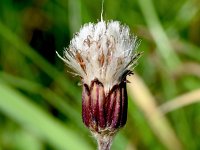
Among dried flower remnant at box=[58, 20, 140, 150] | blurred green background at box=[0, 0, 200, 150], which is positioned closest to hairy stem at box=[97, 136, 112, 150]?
Answer: dried flower remnant at box=[58, 20, 140, 150]

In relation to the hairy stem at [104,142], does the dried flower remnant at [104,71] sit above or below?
above

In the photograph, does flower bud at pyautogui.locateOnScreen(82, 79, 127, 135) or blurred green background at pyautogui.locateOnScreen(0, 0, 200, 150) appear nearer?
flower bud at pyautogui.locateOnScreen(82, 79, 127, 135)

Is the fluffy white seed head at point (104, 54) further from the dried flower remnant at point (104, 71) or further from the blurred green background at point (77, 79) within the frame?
the blurred green background at point (77, 79)

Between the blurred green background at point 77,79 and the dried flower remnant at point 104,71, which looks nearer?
the dried flower remnant at point 104,71

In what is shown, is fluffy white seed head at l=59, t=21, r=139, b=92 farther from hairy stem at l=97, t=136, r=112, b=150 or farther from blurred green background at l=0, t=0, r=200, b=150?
blurred green background at l=0, t=0, r=200, b=150

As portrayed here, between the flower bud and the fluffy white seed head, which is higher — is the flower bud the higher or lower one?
the lower one

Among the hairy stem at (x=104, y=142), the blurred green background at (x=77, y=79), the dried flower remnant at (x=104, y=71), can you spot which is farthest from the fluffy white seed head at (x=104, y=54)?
the blurred green background at (x=77, y=79)

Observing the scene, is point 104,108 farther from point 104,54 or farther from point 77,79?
point 77,79

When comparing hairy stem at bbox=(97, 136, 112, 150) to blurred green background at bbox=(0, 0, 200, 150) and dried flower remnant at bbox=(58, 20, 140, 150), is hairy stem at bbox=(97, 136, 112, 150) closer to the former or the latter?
dried flower remnant at bbox=(58, 20, 140, 150)

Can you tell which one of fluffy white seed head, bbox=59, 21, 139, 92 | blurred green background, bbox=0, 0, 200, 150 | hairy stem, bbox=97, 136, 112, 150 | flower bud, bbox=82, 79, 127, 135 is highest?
blurred green background, bbox=0, 0, 200, 150
